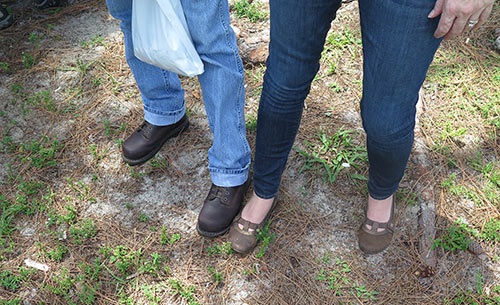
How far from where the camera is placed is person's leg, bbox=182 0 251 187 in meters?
1.54

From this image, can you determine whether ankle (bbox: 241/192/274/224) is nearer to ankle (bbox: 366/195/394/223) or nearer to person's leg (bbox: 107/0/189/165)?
ankle (bbox: 366/195/394/223)

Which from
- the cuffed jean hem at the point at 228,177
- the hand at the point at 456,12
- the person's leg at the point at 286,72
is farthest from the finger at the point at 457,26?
the cuffed jean hem at the point at 228,177

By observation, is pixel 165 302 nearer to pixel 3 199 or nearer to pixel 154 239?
pixel 154 239

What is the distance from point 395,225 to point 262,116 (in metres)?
0.86

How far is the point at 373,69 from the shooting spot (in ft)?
4.25

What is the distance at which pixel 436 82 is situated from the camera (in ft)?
8.57

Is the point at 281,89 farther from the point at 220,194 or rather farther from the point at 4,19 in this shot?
the point at 4,19

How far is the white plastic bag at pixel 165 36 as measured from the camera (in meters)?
1.53

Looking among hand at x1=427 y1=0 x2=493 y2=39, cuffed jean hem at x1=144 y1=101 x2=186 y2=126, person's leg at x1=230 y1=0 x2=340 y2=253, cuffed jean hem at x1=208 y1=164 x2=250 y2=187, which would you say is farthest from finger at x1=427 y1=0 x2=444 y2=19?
cuffed jean hem at x1=144 y1=101 x2=186 y2=126

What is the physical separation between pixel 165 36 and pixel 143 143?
0.83 meters

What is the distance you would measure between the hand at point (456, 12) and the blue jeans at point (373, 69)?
2cm

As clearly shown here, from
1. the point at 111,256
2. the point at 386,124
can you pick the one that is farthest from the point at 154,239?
the point at 386,124

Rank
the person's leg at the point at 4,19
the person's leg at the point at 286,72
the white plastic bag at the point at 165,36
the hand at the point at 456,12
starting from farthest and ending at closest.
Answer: the person's leg at the point at 4,19
the white plastic bag at the point at 165,36
the person's leg at the point at 286,72
the hand at the point at 456,12

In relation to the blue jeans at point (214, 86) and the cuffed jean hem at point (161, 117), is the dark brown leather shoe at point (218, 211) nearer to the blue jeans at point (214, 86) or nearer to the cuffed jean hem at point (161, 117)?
the blue jeans at point (214, 86)
